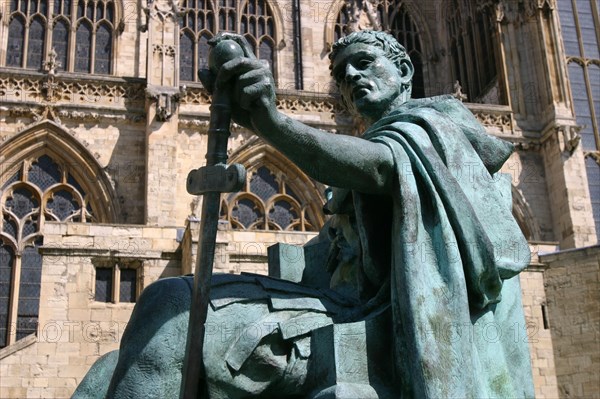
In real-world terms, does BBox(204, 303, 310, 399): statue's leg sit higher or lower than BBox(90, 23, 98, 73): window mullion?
lower

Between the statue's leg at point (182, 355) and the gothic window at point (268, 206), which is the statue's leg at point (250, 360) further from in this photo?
the gothic window at point (268, 206)

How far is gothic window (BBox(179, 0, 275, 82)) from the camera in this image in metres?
22.1

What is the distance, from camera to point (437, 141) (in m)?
2.36

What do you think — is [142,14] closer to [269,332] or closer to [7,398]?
[7,398]

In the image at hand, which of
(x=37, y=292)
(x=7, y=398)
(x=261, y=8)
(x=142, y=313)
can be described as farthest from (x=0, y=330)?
(x=142, y=313)

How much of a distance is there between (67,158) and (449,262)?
53.0ft

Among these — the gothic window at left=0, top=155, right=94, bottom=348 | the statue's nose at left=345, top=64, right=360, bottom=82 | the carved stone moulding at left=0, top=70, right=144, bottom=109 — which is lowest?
the statue's nose at left=345, top=64, right=360, bottom=82

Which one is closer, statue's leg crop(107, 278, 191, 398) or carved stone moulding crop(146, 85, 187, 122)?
statue's leg crop(107, 278, 191, 398)

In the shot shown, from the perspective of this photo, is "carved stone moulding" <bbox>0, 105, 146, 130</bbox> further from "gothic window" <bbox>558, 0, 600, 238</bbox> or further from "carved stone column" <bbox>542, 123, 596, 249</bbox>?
"gothic window" <bbox>558, 0, 600, 238</bbox>

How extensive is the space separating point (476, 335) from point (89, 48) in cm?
2014

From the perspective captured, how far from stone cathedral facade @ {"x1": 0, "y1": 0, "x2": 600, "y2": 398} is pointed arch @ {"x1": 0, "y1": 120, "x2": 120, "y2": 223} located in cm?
3

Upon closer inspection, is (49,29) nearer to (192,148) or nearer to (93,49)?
(93,49)

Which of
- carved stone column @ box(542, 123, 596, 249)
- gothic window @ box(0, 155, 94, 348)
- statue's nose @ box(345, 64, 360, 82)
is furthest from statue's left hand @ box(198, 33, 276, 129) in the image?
carved stone column @ box(542, 123, 596, 249)

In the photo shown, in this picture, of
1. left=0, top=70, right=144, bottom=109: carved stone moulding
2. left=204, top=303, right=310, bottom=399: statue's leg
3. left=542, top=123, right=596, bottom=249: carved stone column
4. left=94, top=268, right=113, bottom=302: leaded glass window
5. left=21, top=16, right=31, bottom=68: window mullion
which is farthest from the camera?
left=21, top=16, right=31, bottom=68: window mullion
